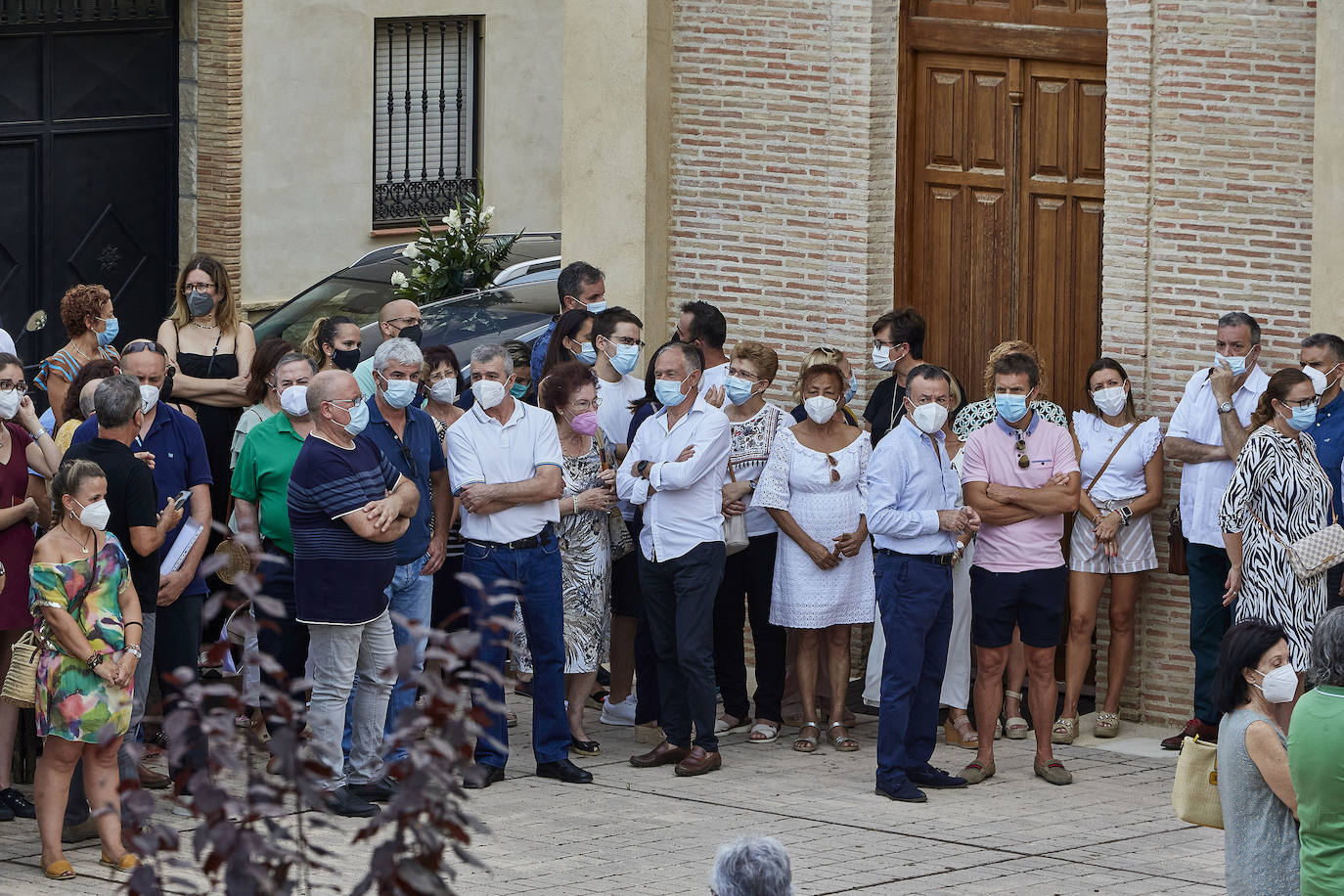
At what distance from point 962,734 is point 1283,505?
223cm

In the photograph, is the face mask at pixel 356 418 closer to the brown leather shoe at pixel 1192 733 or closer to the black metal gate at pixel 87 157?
the brown leather shoe at pixel 1192 733

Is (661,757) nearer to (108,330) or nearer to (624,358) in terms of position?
(624,358)

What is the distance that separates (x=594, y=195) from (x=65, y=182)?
30.2 feet

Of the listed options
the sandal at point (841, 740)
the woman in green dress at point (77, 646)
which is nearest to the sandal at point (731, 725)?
the sandal at point (841, 740)

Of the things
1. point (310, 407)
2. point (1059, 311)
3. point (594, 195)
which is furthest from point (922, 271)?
point (310, 407)

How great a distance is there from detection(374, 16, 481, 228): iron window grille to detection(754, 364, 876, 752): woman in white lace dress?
12.9 meters

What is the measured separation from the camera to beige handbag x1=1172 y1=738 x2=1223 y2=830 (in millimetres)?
6984

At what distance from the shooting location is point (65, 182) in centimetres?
2078

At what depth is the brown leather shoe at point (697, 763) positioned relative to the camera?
10727 millimetres

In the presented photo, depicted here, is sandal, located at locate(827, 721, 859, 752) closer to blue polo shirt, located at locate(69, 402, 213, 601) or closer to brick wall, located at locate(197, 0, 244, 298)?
blue polo shirt, located at locate(69, 402, 213, 601)

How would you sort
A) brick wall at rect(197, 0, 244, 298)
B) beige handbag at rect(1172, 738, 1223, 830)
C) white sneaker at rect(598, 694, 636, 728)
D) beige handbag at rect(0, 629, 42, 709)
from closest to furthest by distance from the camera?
1. beige handbag at rect(1172, 738, 1223, 830)
2. beige handbag at rect(0, 629, 42, 709)
3. white sneaker at rect(598, 694, 636, 728)
4. brick wall at rect(197, 0, 244, 298)

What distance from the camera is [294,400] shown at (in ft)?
33.3

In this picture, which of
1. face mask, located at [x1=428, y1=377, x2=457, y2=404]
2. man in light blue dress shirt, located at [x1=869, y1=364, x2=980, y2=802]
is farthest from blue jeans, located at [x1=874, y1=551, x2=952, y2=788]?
face mask, located at [x1=428, y1=377, x2=457, y2=404]

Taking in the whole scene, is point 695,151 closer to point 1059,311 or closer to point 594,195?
point 594,195
